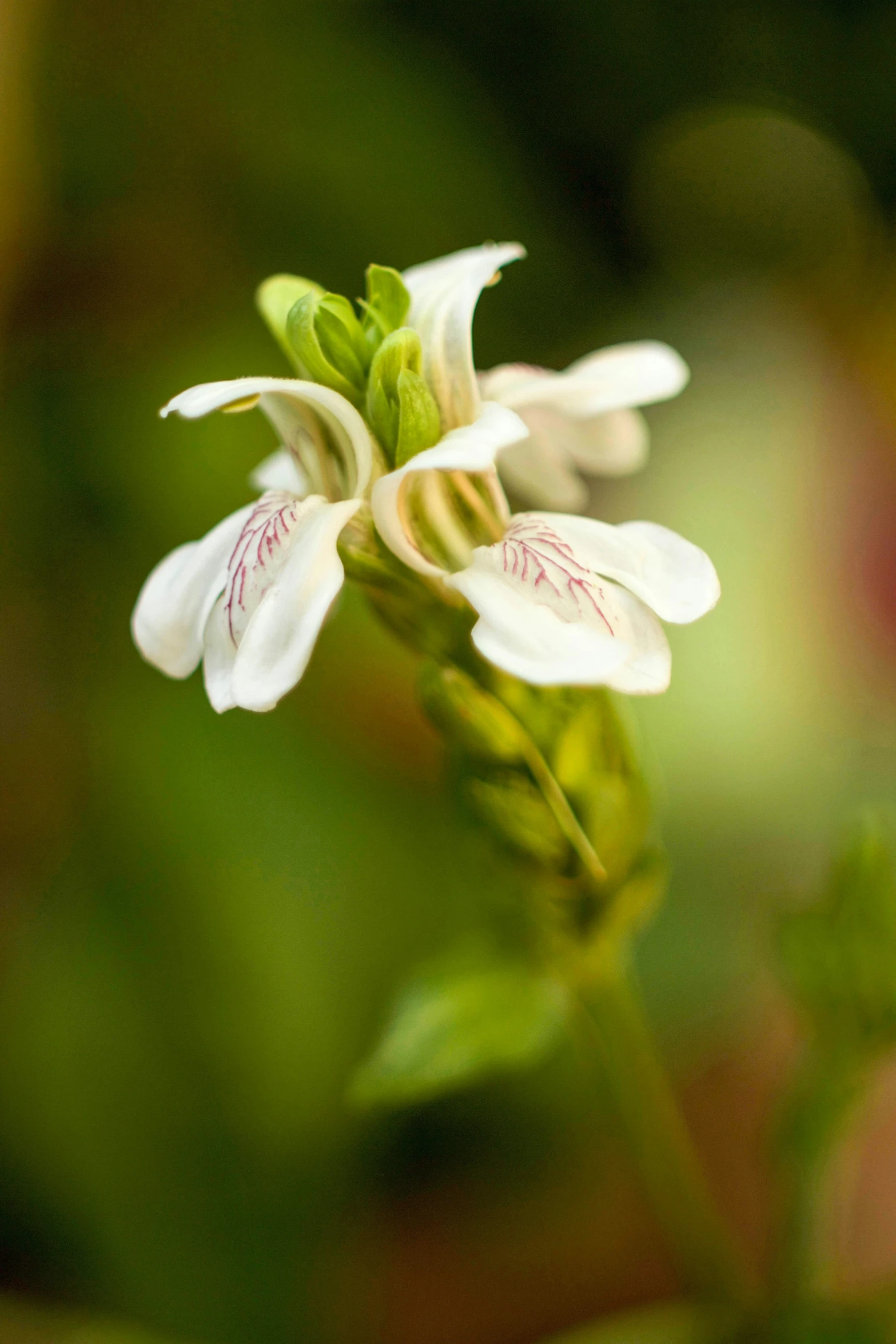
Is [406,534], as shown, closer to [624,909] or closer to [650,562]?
[650,562]

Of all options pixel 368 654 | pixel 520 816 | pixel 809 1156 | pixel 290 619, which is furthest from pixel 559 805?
pixel 368 654

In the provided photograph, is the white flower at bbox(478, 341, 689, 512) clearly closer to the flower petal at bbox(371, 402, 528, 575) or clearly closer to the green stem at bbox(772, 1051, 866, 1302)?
the flower petal at bbox(371, 402, 528, 575)

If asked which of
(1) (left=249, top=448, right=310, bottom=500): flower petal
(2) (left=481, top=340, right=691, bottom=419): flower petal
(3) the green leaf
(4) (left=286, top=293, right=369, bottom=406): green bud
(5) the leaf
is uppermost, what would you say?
(4) (left=286, top=293, right=369, bottom=406): green bud

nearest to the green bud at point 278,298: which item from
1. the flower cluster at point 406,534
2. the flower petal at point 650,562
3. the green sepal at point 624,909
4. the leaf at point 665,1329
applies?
the flower cluster at point 406,534

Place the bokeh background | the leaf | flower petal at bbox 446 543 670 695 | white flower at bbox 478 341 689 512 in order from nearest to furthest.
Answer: flower petal at bbox 446 543 670 695 < white flower at bbox 478 341 689 512 < the leaf < the bokeh background

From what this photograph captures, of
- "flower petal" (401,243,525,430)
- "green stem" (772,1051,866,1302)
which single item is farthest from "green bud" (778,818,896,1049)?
"flower petal" (401,243,525,430)

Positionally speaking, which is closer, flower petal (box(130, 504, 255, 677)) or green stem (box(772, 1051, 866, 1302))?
flower petal (box(130, 504, 255, 677))

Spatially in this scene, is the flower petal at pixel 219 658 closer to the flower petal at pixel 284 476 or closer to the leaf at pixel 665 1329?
the flower petal at pixel 284 476
